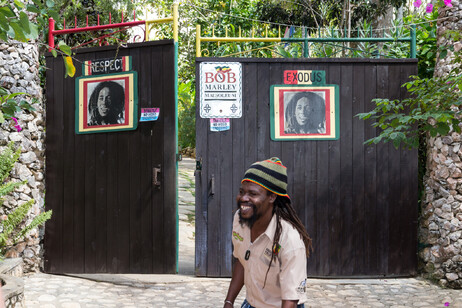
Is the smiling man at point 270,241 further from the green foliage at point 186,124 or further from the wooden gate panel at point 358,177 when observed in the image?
the green foliage at point 186,124

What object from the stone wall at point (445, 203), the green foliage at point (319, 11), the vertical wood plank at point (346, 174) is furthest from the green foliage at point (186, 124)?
the stone wall at point (445, 203)

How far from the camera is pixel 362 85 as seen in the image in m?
6.39

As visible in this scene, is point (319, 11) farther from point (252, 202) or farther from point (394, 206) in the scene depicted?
point (252, 202)

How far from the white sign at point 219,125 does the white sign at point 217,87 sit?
45 millimetres

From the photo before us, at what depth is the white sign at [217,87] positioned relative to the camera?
A: 628 centimetres

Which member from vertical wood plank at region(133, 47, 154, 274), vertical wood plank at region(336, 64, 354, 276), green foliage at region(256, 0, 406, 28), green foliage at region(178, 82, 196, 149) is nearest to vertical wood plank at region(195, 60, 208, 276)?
vertical wood plank at region(133, 47, 154, 274)

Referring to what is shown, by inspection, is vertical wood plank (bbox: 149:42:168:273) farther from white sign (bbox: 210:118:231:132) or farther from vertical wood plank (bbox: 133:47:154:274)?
white sign (bbox: 210:118:231:132)

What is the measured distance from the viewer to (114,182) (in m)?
6.38

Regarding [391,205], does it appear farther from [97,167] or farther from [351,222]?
[97,167]

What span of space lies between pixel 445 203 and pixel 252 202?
13.8ft

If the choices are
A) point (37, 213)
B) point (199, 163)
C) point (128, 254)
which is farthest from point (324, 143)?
point (37, 213)

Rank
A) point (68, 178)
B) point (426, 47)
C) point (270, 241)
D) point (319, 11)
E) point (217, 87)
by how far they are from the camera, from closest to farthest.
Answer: point (270, 241), point (217, 87), point (68, 178), point (426, 47), point (319, 11)

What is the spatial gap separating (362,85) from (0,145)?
13.2ft

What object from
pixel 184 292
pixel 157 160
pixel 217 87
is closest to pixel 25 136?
pixel 157 160
